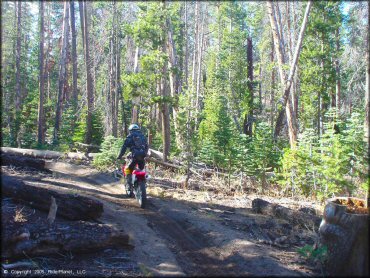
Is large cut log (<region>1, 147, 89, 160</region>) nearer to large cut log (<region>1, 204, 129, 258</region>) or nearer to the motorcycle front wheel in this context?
the motorcycle front wheel

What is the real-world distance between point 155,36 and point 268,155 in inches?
292

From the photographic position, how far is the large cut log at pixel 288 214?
8.51 meters

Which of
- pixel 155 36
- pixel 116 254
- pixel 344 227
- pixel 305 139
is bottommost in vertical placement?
pixel 116 254

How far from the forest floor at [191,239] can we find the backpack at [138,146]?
1.44m

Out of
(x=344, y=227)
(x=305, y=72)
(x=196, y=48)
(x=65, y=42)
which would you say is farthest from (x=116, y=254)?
(x=196, y=48)

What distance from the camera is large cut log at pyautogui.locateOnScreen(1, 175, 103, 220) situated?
7.52m

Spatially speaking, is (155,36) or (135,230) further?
(155,36)

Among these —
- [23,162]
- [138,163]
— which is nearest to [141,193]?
[138,163]

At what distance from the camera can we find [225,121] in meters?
15.5

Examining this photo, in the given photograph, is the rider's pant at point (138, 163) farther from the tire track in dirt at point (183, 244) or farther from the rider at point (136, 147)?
the tire track in dirt at point (183, 244)

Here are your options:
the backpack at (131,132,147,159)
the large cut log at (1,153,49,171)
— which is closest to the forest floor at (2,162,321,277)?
the backpack at (131,132,147,159)

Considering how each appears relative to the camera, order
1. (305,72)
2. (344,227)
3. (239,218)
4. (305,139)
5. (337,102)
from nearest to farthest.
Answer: (344,227) → (239,218) → (305,139) → (305,72) → (337,102)

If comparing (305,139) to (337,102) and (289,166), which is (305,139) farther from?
(337,102)

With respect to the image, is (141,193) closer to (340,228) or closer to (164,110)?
(340,228)
